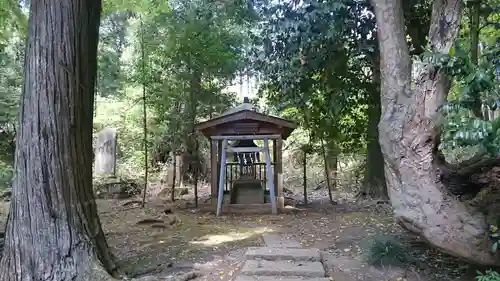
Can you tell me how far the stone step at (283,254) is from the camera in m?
5.11

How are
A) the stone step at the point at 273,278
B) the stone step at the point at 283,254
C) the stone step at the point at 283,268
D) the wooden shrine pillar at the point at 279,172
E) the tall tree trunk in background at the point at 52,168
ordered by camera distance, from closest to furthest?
the tall tree trunk in background at the point at 52,168 < the stone step at the point at 273,278 < the stone step at the point at 283,268 < the stone step at the point at 283,254 < the wooden shrine pillar at the point at 279,172

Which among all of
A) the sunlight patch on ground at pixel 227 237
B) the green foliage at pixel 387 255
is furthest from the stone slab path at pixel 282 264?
the sunlight patch on ground at pixel 227 237

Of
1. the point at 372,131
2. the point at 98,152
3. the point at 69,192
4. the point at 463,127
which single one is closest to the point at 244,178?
the point at 372,131

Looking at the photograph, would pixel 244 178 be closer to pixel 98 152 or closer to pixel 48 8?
pixel 98 152

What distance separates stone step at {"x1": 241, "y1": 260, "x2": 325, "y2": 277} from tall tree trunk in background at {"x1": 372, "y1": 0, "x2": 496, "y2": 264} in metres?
1.12

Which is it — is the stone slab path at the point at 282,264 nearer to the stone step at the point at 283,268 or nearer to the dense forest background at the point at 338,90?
the stone step at the point at 283,268

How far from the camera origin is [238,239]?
6.47 m

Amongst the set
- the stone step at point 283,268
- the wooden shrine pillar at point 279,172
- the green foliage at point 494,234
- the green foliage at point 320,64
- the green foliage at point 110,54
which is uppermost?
the green foliage at point 110,54

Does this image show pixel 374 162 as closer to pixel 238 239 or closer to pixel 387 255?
pixel 238 239

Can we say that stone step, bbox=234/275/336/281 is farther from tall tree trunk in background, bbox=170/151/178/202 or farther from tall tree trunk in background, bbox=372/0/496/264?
tall tree trunk in background, bbox=170/151/178/202

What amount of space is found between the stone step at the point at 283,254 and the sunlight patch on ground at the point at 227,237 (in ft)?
3.33

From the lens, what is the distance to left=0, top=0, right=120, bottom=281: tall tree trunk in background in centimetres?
403

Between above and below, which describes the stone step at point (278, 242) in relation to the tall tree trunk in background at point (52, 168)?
below

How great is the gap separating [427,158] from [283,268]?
6.44 ft
